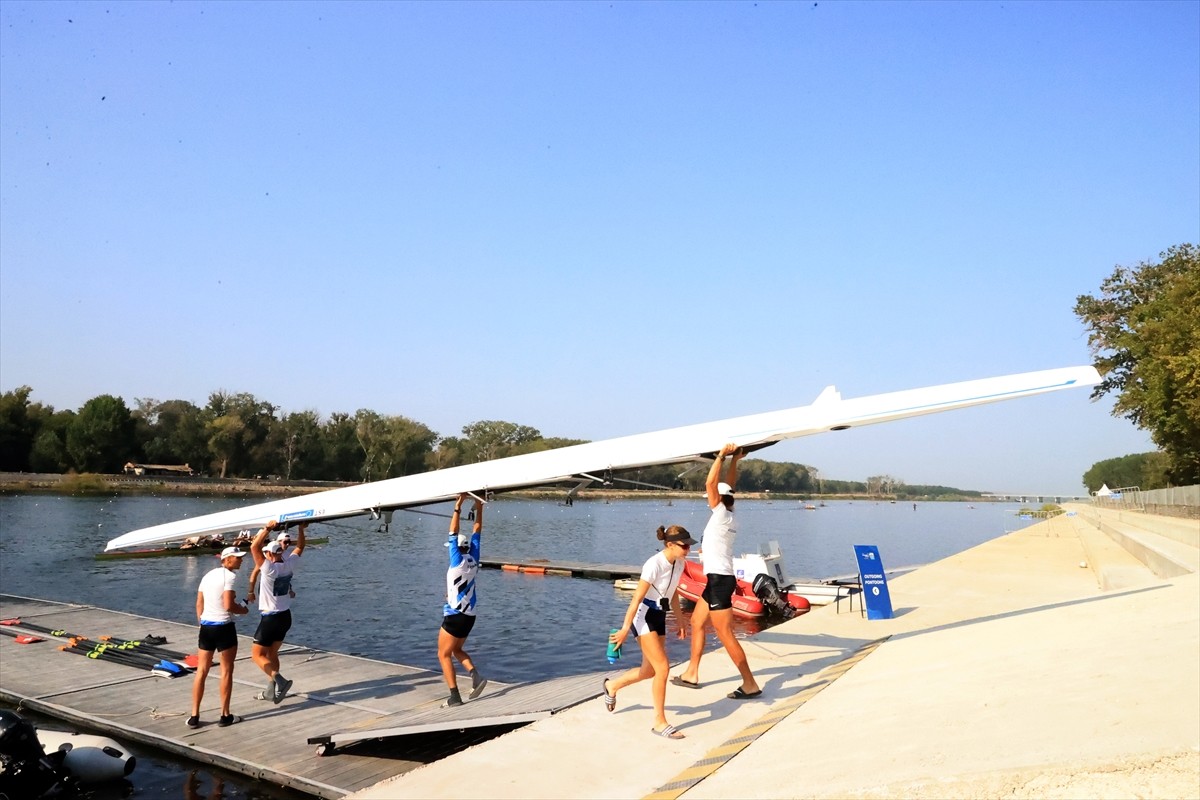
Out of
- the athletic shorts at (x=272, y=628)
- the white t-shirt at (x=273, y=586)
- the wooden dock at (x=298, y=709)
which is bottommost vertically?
the wooden dock at (x=298, y=709)

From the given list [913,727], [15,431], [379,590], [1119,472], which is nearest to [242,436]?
[15,431]

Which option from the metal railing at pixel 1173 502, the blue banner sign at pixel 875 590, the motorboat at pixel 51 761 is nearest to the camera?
the motorboat at pixel 51 761

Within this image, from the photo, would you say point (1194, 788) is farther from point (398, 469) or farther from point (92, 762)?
point (398, 469)

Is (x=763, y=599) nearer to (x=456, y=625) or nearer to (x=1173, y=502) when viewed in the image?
(x=456, y=625)

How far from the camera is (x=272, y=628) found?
995 cm

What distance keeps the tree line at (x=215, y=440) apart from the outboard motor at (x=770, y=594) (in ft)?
269

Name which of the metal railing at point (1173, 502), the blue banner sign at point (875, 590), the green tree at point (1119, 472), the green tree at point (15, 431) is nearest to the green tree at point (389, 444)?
the green tree at point (15, 431)

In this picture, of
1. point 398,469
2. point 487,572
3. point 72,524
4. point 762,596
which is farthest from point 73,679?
point 398,469

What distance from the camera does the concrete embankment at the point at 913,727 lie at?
5.04 m

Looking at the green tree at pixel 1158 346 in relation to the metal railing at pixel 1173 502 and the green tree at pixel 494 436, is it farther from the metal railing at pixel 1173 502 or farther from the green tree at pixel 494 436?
the green tree at pixel 494 436

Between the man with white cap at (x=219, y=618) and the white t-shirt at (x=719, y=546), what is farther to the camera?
the man with white cap at (x=219, y=618)

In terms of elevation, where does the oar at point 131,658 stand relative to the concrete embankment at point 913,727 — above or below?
below

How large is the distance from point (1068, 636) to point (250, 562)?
30465 mm

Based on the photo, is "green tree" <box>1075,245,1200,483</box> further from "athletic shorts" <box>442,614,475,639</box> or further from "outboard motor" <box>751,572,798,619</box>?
A: "athletic shorts" <box>442,614,475,639</box>
